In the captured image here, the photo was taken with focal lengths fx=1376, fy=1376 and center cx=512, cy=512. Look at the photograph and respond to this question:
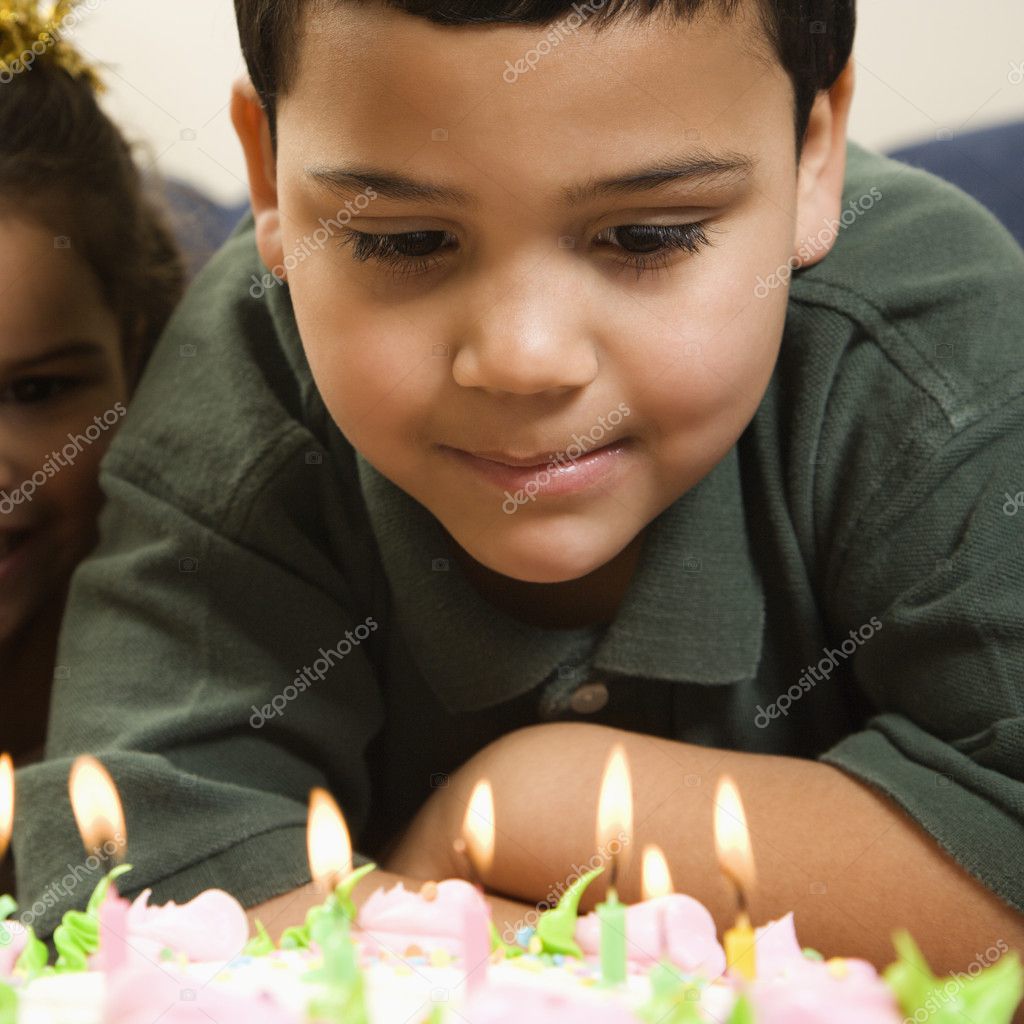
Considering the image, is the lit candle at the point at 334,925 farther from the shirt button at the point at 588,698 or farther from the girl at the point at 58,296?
the girl at the point at 58,296

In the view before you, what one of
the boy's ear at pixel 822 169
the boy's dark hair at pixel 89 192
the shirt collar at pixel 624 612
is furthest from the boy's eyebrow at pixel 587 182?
the boy's dark hair at pixel 89 192

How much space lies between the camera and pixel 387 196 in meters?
0.74

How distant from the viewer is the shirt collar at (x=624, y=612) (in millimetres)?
969

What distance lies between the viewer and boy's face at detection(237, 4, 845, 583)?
0.70 metres

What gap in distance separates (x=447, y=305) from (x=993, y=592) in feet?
1.24

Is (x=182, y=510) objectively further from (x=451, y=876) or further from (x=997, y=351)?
(x=997, y=351)

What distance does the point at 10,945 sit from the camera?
25.5 inches

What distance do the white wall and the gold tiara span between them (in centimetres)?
34

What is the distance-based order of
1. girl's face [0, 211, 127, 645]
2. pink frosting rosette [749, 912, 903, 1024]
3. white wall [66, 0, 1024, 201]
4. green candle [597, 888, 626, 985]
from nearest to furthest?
pink frosting rosette [749, 912, 903, 1024] < green candle [597, 888, 626, 985] < girl's face [0, 211, 127, 645] < white wall [66, 0, 1024, 201]

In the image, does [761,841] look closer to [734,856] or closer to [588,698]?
[588,698]

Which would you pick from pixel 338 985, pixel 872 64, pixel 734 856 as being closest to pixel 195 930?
pixel 338 985

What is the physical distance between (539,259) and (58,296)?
0.58 m

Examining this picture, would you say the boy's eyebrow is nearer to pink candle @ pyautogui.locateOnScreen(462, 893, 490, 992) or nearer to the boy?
the boy

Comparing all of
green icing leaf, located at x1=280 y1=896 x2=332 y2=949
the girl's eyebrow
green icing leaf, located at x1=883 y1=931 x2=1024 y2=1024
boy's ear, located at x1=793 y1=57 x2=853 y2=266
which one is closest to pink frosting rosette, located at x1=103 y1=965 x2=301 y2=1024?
green icing leaf, located at x1=280 y1=896 x2=332 y2=949
